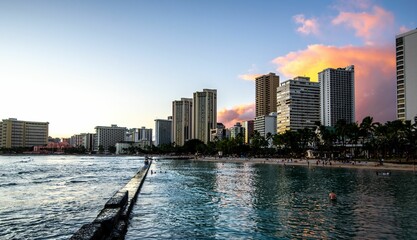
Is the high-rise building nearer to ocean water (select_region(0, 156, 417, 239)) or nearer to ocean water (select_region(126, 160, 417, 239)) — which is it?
ocean water (select_region(0, 156, 417, 239))

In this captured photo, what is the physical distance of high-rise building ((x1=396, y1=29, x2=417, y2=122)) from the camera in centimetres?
16988

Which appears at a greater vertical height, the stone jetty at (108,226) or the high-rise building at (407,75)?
the high-rise building at (407,75)

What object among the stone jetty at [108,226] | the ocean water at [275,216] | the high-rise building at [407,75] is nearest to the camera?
the stone jetty at [108,226]

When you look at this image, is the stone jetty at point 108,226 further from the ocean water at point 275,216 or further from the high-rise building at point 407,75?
the high-rise building at point 407,75

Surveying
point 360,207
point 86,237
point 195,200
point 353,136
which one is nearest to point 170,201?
point 195,200

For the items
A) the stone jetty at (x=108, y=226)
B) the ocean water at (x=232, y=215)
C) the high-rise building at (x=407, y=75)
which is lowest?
the ocean water at (x=232, y=215)

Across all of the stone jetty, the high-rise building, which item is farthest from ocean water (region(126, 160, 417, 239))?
the high-rise building

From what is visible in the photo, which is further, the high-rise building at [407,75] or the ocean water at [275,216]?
the high-rise building at [407,75]

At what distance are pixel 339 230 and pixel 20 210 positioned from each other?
2446 centimetres

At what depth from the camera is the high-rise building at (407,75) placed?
170 meters

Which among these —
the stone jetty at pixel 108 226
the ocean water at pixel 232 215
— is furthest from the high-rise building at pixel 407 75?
the stone jetty at pixel 108 226

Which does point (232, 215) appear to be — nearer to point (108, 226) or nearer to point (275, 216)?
point (275, 216)

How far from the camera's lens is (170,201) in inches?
1275

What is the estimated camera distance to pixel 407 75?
173 meters
